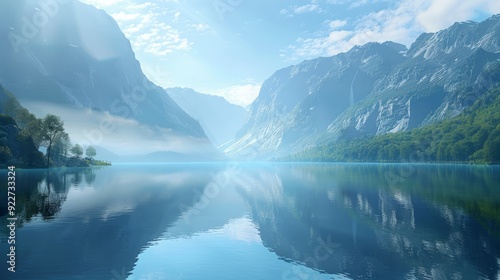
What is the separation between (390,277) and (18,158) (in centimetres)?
17631

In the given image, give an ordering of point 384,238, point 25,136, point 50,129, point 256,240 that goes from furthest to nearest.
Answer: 1. point 50,129
2. point 25,136
3. point 256,240
4. point 384,238

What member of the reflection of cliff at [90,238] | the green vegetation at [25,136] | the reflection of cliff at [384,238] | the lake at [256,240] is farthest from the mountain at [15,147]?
the reflection of cliff at [384,238]

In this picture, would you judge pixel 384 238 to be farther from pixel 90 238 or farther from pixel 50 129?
pixel 50 129

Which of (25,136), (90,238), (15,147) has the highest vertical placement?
(25,136)

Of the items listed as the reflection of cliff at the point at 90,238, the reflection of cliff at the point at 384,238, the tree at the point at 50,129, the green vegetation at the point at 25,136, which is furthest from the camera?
the tree at the point at 50,129

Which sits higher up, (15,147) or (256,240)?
(15,147)

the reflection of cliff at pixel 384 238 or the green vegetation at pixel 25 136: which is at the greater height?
the green vegetation at pixel 25 136

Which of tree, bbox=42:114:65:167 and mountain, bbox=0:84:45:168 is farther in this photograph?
tree, bbox=42:114:65:167

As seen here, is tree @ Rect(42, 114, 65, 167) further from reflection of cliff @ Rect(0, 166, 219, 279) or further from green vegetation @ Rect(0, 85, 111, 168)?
reflection of cliff @ Rect(0, 166, 219, 279)

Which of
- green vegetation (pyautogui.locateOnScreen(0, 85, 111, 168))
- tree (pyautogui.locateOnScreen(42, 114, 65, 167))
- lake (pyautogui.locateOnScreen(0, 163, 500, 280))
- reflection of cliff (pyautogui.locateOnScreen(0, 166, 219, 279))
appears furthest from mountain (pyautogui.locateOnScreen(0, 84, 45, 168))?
reflection of cliff (pyautogui.locateOnScreen(0, 166, 219, 279))

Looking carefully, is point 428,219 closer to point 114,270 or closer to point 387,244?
point 387,244

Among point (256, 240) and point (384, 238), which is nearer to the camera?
point (384, 238)

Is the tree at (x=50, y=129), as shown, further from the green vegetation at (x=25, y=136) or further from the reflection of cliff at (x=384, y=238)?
the reflection of cliff at (x=384, y=238)

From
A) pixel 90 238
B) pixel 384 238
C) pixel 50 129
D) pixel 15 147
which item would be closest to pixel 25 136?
pixel 15 147
